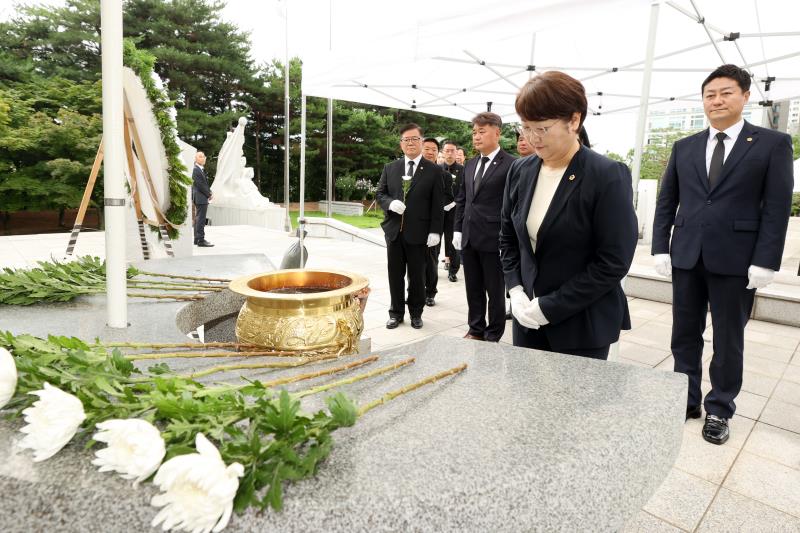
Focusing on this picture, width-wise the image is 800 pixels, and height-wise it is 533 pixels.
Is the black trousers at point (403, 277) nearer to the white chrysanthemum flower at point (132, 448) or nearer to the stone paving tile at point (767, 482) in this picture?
the stone paving tile at point (767, 482)

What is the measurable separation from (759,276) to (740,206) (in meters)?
0.37

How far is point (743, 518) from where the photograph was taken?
1997 millimetres

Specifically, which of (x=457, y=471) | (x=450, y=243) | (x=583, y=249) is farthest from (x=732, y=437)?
(x=450, y=243)

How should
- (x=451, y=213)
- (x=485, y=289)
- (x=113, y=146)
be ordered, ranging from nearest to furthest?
(x=113, y=146)
(x=485, y=289)
(x=451, y=213)

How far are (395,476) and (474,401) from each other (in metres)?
0.35

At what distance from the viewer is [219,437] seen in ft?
2.47

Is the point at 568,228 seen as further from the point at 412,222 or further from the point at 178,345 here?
the point at 412,222

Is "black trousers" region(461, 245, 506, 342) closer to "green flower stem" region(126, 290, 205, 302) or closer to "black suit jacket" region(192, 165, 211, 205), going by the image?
"green flower stem" region(126, 290, 205, 302)

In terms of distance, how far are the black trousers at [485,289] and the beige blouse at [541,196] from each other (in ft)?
7.94

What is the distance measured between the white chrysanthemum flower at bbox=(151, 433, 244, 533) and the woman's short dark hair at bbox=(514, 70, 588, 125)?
4.44 feet

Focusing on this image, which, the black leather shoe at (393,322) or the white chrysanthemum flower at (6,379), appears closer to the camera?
the white chrysanthemum flower at (6,379)

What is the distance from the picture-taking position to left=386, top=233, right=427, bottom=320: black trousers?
4910 millimetres

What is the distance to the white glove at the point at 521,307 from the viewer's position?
1763mm

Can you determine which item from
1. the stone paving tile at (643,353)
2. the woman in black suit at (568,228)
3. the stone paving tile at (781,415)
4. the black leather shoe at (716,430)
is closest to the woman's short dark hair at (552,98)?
the woman in black suit at (568,228)
